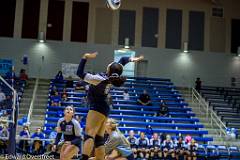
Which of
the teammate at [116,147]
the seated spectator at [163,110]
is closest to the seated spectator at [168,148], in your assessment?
the seated spectator at [163,110]

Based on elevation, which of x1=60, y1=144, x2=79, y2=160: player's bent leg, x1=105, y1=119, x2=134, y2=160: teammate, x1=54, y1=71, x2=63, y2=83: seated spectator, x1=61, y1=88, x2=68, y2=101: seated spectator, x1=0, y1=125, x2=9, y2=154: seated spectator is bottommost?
x1=0, y1=125, x2=9, y2=154: seated spectator

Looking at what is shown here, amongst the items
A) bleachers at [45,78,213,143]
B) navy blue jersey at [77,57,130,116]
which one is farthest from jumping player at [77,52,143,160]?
bleachers at [45,78,213,143]

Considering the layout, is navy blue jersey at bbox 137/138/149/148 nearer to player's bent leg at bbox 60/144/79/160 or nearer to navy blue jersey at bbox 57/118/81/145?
navy blue jersey at bbox 57/118/81/145

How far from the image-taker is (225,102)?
25422 millimetres

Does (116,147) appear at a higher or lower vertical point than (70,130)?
lower

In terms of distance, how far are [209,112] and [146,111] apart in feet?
12.7

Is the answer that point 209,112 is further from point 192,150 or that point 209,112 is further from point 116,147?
point 116,147

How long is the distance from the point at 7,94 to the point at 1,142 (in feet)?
8.99

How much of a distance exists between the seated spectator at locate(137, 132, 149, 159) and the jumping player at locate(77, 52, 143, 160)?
10.7m

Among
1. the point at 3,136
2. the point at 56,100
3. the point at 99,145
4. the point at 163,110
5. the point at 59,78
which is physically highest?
the point at 59,78

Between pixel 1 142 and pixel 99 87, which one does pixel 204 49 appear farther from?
pixel 99 87

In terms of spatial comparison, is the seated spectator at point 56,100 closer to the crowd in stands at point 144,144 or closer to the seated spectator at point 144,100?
the crowd in stands at point 144,144

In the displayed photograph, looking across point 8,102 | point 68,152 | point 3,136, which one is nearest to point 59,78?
point 3,136

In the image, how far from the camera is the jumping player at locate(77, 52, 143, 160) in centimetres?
628
